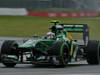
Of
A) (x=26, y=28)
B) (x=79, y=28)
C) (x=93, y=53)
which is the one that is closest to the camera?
(x=93, y=53)

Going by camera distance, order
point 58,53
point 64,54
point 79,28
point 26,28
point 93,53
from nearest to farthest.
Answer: point 58,53
point 64,54
point 93,53
point 79,28
point 26,28

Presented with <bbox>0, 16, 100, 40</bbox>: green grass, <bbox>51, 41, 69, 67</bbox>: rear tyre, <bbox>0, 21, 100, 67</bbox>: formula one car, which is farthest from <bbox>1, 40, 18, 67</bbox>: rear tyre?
<bbox>0, 16, 100, 40</bbox>: green grass

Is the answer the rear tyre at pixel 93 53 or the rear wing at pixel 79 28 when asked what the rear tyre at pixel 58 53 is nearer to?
the rear tyre at pixel 93 53

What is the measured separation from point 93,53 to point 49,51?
5.42ft

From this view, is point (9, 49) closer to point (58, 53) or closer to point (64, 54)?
point (58, 53)

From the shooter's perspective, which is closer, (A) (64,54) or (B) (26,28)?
(A) (64,54)

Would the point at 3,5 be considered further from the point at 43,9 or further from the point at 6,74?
the point at 6,74

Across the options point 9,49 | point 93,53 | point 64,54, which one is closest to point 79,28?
point 93,53

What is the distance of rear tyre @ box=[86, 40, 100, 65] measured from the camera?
12.5 metres

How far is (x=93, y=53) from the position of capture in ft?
41.0

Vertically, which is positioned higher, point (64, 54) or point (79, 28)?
point (79, 28)

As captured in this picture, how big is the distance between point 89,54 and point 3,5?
39211 mm

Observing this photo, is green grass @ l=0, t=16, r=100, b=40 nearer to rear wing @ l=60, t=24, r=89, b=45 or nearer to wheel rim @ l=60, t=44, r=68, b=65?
rear wing @ l=60, t=24, r=89, b=45

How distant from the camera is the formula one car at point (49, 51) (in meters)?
11.4
